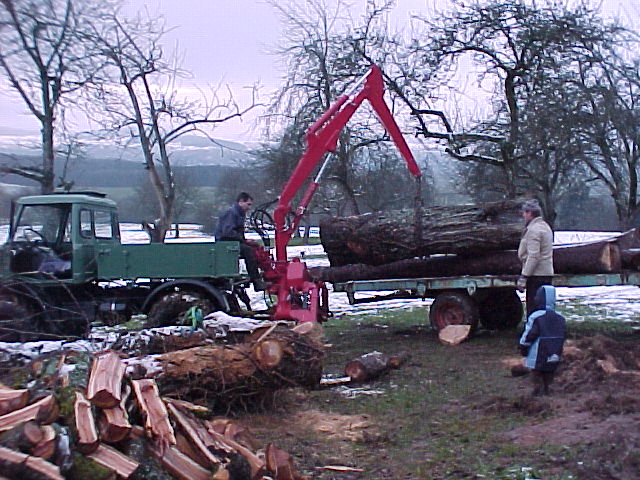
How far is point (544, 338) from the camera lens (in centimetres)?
744

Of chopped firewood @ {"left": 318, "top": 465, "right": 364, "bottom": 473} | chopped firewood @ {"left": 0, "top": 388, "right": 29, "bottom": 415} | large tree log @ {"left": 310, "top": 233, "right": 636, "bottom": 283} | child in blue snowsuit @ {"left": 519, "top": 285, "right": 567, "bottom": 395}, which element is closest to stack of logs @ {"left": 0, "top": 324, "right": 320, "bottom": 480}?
chopped firewood @ {"left": 0, "top": 388, "right": 29, "bottom": 415}

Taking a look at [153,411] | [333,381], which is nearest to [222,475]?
[153,411]

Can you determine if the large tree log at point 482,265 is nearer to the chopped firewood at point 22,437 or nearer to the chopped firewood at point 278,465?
the chopped firewood at point 278,465

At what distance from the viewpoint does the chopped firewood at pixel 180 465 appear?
16.3ft

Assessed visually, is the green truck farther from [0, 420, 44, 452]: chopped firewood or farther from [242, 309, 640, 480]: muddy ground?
[0, 420, 44, 452]: chopped firewood

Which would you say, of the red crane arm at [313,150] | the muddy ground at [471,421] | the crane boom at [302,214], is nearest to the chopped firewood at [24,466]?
the muddy ground at [471,421]

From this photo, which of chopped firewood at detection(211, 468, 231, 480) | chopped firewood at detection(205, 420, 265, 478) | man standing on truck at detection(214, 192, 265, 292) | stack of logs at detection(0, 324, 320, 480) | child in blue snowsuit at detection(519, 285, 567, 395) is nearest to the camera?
stack of logs at detection(0, 324, 320, 480)

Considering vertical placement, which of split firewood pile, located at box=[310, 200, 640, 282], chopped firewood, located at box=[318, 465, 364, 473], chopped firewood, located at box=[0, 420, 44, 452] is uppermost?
split firewood pile, located at box=[310, 200, 640, 282]

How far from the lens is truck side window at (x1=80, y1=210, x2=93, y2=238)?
11.2m

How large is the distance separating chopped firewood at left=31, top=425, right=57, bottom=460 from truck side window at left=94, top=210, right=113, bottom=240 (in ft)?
23.7

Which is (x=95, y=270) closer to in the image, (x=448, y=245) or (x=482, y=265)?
(x=448, y=245)

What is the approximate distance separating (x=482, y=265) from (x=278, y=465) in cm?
691

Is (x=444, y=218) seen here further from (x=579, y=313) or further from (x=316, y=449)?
(x=316, y=449)

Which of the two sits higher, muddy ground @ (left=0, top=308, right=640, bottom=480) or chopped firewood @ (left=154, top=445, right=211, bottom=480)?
chopped firewood @ (left=154, top=445, right=211, bottom=480)
